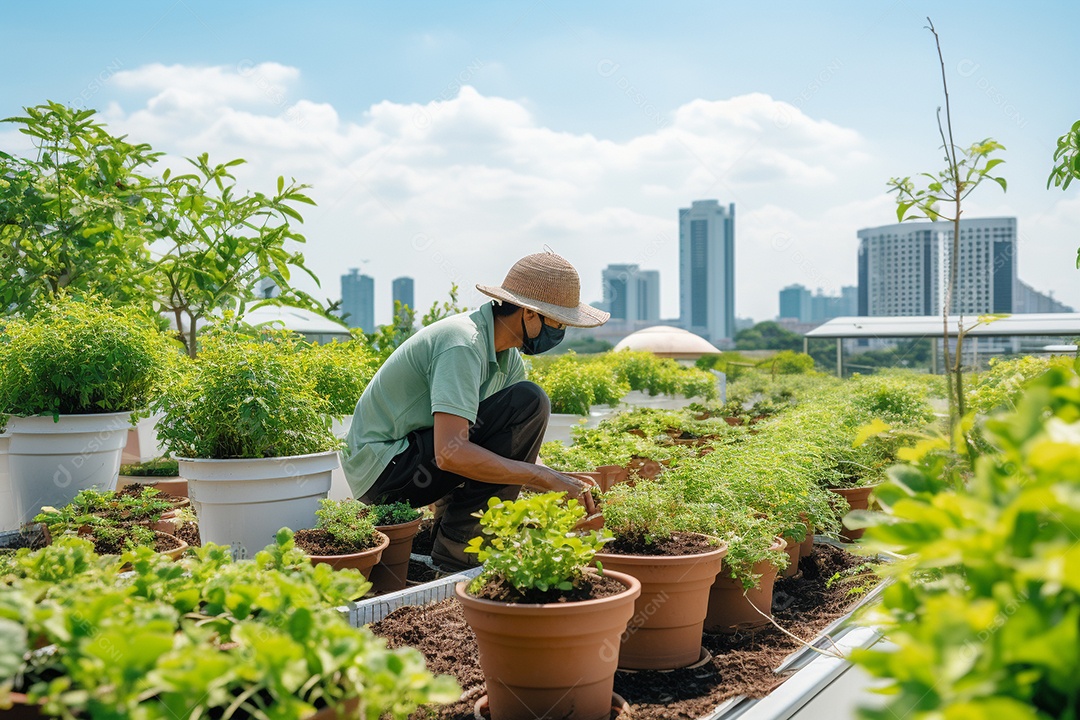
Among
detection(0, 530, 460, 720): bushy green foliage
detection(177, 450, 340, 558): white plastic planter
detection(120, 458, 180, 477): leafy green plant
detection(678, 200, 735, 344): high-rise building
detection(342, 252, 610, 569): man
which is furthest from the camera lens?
detection(678, 200, 735, 344): high-rise building

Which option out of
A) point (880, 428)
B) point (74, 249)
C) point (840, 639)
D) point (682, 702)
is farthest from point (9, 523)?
point (880, 428)

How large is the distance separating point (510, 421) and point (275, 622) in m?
2.06

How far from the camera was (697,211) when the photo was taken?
46344 millimetres

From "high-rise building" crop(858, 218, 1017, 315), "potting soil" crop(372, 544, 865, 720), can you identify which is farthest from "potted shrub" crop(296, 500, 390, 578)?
"high-rise building" crop(858, 218, 1017, 315)

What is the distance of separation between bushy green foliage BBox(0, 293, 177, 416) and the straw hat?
1.50m

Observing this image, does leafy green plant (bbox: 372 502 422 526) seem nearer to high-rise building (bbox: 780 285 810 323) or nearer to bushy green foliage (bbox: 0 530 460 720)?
bushy green foliage (bbox: 0 530 460 720)

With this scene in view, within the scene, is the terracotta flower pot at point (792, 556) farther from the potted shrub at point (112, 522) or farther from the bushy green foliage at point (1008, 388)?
the potted shrub at point (112, 522)

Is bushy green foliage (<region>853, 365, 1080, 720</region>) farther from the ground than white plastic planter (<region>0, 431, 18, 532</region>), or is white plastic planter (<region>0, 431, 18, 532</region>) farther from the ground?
bushy green foliage (<region>853, 365, 1080, 720</region>)

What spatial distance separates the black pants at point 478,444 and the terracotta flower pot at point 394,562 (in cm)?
30

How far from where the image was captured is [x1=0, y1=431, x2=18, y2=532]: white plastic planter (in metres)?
3.79

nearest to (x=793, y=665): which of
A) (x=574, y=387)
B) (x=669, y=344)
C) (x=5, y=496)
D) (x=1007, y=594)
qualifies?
(x=1007, y=594)

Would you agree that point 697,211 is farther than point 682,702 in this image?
Yes

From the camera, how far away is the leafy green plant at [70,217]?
171 inches

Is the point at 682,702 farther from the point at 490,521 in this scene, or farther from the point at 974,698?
the point at 974,698
